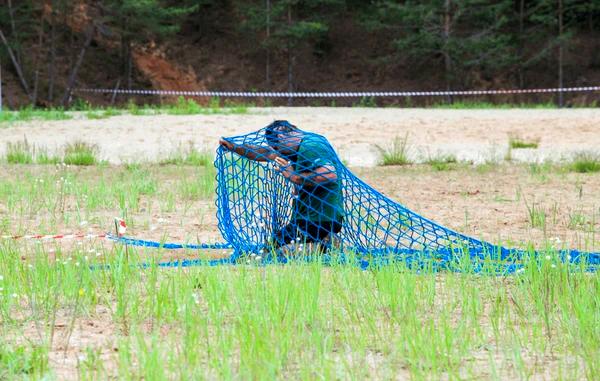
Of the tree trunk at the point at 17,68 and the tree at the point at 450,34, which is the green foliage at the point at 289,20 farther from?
the tree trunk at the point at 17,68

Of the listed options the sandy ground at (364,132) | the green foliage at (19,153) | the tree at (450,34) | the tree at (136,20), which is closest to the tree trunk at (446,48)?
the tree at (450,34)

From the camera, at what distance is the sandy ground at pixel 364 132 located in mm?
15453

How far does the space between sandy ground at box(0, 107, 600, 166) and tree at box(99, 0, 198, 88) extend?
9.81 metres

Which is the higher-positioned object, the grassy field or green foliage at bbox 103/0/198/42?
green foliage at bbox 103/0/198/42

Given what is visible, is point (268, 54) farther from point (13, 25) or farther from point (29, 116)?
point (29, 116)

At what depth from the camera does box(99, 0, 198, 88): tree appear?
94.9ft

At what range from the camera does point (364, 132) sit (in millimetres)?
17609

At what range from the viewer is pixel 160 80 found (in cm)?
3359

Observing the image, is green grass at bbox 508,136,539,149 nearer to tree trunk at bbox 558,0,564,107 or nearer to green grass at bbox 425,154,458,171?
green grass at bbox 425,154,458,171

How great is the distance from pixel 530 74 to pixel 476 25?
2574 millimetres

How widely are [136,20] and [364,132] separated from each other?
14.2 meters

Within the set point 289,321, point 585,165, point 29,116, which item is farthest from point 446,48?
point 289,321

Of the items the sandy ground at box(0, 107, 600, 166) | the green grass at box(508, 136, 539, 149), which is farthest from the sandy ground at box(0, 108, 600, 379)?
the green grass at box(508, 136, 539, 149)

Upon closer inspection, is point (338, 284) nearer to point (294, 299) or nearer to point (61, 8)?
point (294, 299)
